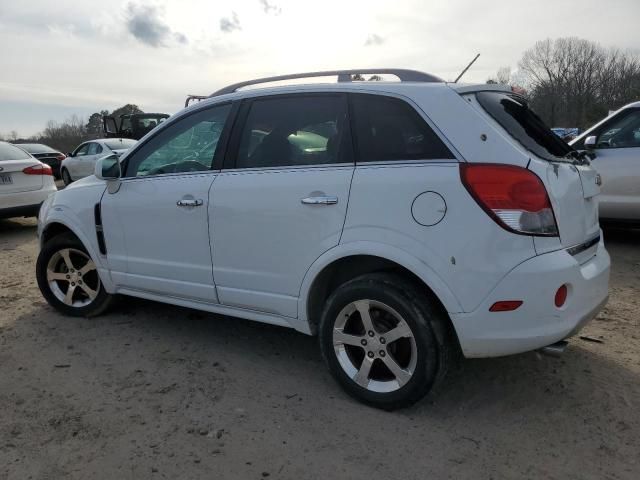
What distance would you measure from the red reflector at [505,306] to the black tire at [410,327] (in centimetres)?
31

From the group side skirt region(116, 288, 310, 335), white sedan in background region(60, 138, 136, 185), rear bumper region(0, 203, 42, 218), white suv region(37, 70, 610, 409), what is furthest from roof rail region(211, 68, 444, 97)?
white sedan in background region(60, 138, 136, 185)

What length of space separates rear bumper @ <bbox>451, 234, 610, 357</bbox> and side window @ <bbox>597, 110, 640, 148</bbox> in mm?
4593

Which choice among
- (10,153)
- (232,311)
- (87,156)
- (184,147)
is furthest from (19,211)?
(87,156)

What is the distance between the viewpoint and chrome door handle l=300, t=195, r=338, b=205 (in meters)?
3.07

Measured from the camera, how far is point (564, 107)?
58812 mm

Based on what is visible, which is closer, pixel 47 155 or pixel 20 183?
pixel 20 183

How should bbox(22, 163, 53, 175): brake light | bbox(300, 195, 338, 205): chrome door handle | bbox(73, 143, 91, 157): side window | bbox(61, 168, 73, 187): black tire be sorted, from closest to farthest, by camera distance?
bbox(300, 195, 338, 205): chrome door handle → bbox(22, 163, 53, 175): brake light → bbox(73, 143, 91, 157): side window → bbox(61, 168, 73, 187): black tire

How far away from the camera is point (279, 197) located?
10.7 ft

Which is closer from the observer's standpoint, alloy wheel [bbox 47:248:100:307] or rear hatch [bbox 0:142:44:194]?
alloy wheel [bbox 47:248:100:307]

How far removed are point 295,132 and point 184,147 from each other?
0.97 metres

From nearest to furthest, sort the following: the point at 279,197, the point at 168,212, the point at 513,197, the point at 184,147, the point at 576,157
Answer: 1. the point at 513,197
2. the point at 279,197
3. the point at 576,157
4. the point at 168,212
5. the point at 184,147

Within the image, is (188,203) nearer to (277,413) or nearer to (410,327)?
(277,413)

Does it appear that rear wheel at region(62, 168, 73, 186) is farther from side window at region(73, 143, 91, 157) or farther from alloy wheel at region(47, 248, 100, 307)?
alloy wheel at region(47, 248, 100, 307)

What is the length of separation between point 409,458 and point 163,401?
1.46m
